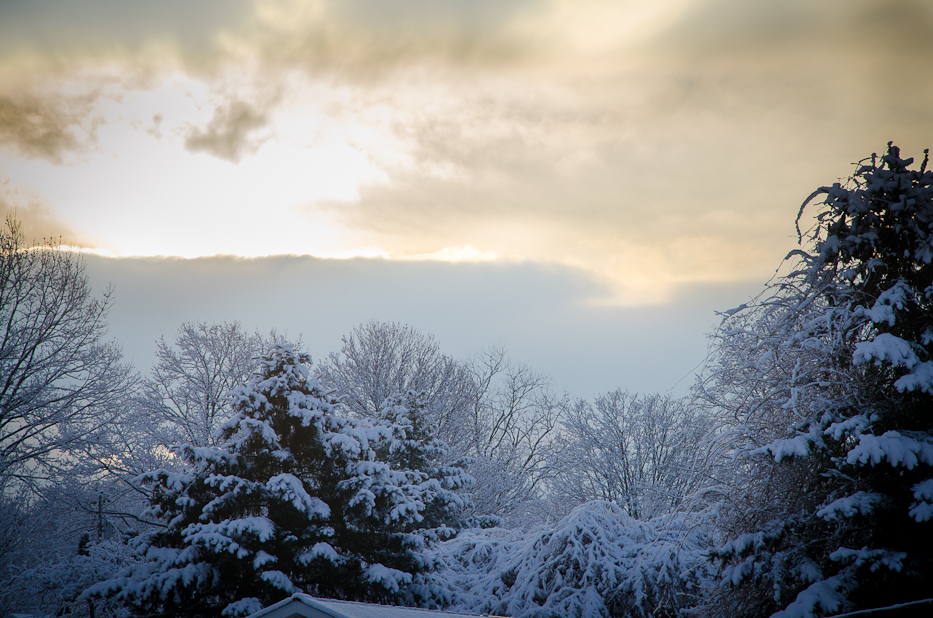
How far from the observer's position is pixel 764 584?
26.8 ft

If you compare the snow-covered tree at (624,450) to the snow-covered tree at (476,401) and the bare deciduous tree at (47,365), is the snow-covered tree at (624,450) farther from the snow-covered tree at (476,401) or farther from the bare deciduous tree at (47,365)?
the bare deciduous tree at (47,365)

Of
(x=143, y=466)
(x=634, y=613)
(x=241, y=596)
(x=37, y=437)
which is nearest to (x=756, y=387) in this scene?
(x=634, y=613)

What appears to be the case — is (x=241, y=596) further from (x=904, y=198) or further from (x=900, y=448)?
(x=904, y=198)

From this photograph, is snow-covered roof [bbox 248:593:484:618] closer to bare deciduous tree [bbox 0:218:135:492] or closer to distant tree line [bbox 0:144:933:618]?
distant tree line [bbox 0:144:933:618]

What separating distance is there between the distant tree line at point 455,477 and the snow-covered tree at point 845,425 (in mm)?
34

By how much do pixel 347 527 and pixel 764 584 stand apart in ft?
25.8

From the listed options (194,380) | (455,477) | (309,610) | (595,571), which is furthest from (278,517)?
(194,380)

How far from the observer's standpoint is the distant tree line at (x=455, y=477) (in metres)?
7.48

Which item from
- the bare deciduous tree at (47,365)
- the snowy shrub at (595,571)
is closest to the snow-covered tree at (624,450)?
the snowy shrub at (595,571)

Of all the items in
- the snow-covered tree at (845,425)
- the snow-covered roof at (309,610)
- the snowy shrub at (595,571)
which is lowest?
the snowy shrub at (595,571)

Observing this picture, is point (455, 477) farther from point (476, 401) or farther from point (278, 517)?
point (476, 401)

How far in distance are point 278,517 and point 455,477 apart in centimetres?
824

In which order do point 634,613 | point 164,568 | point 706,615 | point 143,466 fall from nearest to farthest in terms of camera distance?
point 706,615
point 164,568
point 634,613
point 143,466

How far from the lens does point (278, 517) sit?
11.4 meters
